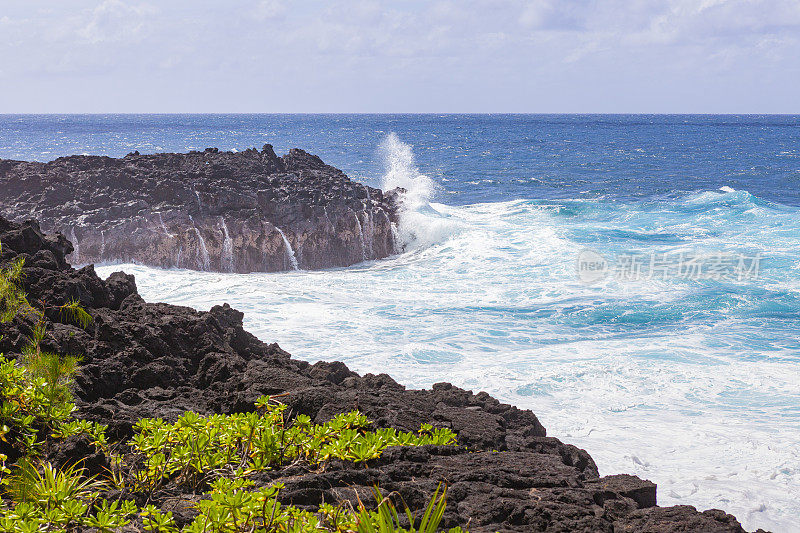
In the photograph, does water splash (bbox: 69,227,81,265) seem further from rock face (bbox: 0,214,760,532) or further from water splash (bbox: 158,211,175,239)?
rock face (bbox: 0,214,760,532)

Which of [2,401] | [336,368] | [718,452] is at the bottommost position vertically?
[718,452]

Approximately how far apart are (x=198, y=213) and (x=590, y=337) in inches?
437

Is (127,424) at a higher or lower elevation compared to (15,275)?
lower

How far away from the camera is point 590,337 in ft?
40.3

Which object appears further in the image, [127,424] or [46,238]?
[46,238]

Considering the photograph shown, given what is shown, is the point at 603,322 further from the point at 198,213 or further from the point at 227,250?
the point at 198,213

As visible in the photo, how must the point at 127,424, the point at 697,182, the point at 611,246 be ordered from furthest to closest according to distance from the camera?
the point at 697,182
the point at 611,246
the point at 127,424

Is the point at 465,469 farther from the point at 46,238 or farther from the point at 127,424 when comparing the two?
the point at 46,238

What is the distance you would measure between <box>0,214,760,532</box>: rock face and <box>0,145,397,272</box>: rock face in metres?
8.14

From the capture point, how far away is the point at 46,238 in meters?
9.13

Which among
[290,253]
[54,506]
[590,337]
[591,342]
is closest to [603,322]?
[590,337]

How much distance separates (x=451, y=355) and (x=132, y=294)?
16.7ft

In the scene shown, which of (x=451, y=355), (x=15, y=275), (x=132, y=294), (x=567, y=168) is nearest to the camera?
(x=15, y=275)

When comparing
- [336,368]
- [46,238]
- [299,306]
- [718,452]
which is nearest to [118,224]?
[299,306]
